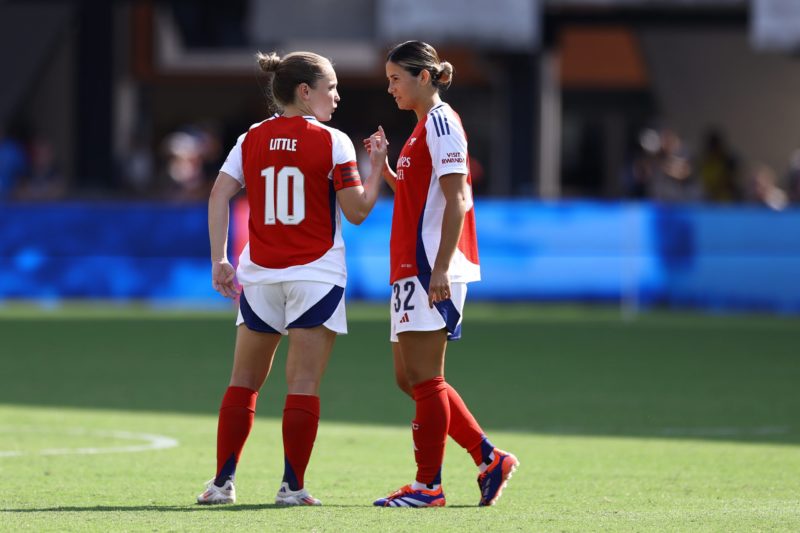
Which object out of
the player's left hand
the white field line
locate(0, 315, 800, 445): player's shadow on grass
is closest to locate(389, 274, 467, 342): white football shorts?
the player's left hand

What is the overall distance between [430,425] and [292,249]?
0.96 m

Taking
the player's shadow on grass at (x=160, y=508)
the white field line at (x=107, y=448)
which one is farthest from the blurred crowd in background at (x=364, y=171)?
the player's shadow on grass at (x=160, y=508)

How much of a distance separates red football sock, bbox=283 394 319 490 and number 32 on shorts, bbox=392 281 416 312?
54cm

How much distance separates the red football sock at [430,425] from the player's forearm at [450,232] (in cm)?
54

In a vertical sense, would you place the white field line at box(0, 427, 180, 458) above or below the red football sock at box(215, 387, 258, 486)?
below

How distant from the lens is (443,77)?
7137mm

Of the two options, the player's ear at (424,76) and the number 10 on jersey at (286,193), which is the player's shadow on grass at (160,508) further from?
the player's ear at (424,76)

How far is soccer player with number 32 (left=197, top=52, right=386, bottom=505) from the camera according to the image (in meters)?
6.91

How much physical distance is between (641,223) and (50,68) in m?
18.3

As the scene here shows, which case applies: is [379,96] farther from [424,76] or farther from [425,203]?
[425,203]

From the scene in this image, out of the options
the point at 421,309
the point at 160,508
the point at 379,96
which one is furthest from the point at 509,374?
the point at 379,96

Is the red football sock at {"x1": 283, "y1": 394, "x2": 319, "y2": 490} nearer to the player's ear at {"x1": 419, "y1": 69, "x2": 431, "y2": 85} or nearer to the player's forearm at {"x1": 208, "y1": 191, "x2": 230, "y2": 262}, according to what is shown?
the player's forearm at {"x1": 208, "y1": 191, "x2": 230, "y2": 262}

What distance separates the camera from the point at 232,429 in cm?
700

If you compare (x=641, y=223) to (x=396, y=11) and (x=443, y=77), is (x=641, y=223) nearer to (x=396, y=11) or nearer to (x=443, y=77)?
(x=396, y=11)
